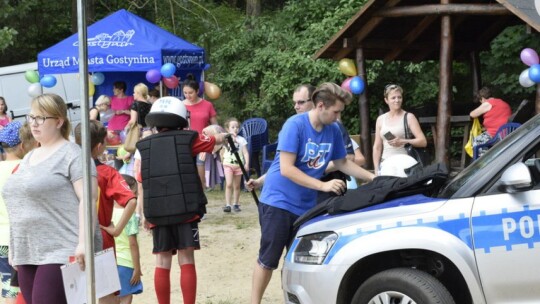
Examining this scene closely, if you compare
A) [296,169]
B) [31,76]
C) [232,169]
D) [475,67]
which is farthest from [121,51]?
[296,169]

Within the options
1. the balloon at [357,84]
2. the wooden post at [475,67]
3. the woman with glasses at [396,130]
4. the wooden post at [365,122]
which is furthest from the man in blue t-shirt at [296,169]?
the wooden post at [475,67]

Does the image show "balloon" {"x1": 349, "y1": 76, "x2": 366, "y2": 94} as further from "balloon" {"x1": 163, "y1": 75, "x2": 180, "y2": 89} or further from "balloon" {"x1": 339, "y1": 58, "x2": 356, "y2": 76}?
"balloon" {"x1": 163, "y1": 75, "x2": 180, "y2": 89}

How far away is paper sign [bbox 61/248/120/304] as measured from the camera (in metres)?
4.62

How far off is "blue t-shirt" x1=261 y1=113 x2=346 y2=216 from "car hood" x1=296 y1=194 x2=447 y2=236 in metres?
0.76

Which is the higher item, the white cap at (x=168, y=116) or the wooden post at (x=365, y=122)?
the wooden post at (x=365, y=122)

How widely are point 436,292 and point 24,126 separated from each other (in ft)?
9.42

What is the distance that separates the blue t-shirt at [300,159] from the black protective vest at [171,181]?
1.75 ft

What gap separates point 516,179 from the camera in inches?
194

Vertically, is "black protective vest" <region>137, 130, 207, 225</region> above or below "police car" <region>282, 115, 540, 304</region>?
above

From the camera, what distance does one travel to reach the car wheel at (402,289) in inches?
203

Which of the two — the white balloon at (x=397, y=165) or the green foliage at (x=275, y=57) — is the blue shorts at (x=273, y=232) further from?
the green foliage at (x=275, y=57)

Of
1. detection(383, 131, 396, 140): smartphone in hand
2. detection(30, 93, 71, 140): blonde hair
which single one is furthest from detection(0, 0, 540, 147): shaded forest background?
detection(30, 93, 71, 140): blonde hair

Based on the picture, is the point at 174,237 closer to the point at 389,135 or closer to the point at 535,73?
the point at 389,135

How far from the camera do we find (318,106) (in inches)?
249
